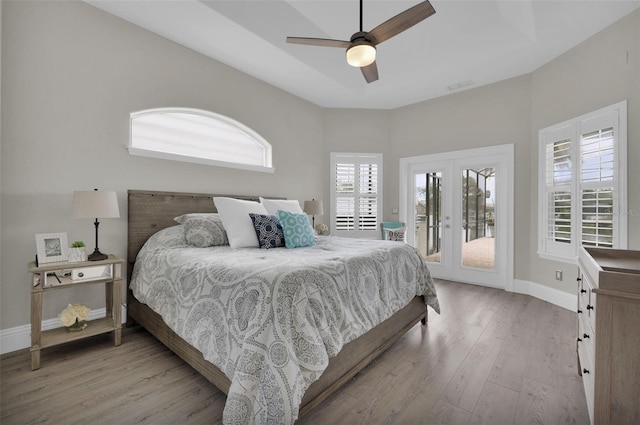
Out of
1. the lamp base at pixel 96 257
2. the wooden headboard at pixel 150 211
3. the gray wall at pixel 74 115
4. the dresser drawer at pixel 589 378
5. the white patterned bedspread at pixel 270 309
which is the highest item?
the gray wall at pixel 74 115

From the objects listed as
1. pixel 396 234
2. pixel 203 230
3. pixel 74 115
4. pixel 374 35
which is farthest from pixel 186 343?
pixel 396 234

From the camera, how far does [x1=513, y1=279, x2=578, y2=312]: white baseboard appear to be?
3.20 meters

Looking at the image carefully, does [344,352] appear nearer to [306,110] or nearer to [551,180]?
[551,180]

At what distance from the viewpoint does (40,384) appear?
1.80m

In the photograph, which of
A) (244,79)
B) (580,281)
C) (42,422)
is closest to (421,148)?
(244,79)

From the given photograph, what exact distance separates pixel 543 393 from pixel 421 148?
3.74m

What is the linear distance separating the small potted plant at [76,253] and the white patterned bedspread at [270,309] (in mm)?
463

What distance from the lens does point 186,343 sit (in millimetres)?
1860

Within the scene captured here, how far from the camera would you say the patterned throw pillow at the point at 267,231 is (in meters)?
2.58

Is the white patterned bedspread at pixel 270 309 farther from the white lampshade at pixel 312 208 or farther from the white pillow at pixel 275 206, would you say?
the white lampshade at pixel 312 208

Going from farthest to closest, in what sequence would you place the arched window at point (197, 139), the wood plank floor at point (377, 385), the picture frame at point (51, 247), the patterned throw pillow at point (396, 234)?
the patterned throw pillow at point (396, 234), the arched window at point (197, 139), the picture frame at point (51, 247), the wood plank floor at point (377, 385)

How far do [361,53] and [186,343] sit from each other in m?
2.28

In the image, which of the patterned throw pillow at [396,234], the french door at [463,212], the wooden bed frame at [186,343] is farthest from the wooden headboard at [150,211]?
the french door at [463,212]

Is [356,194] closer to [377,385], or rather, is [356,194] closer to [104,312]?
[377,385]
